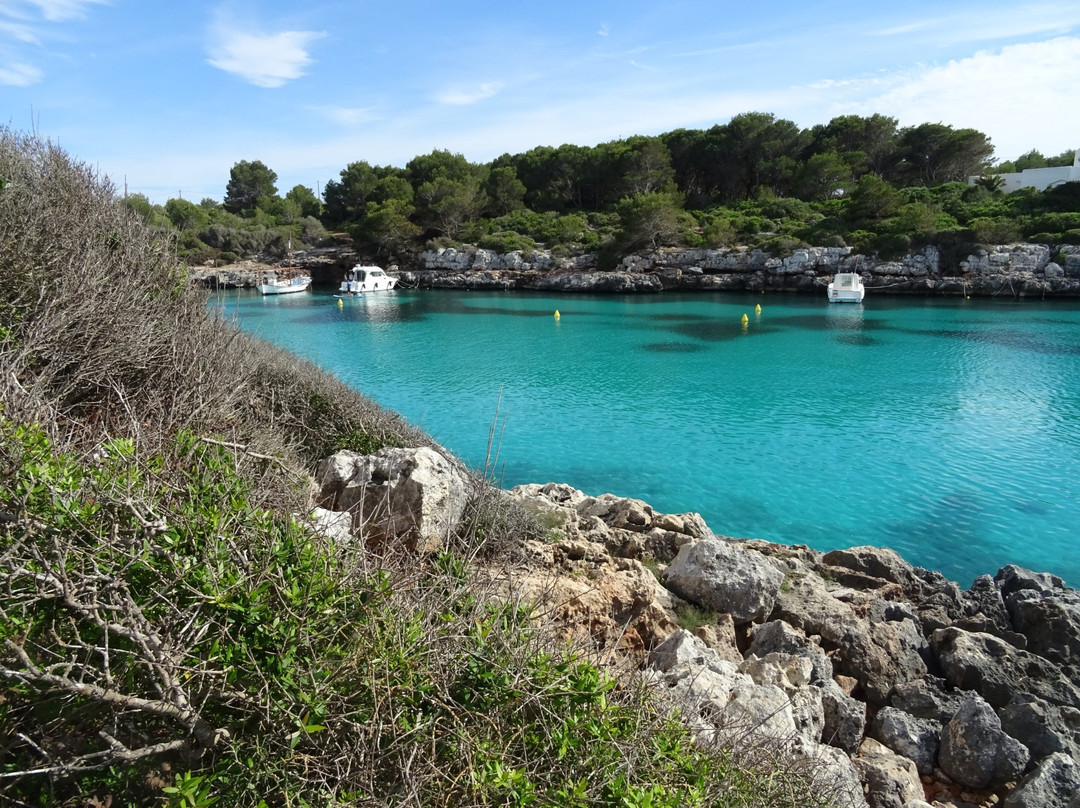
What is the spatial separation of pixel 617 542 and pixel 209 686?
5.79 m

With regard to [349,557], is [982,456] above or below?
below

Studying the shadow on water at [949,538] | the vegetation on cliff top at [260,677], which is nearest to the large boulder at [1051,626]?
the shadow on water at [949,538]

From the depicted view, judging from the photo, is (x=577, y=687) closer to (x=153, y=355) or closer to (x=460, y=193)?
(x=153, y=355)

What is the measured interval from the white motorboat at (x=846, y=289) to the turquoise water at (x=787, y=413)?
4103mm

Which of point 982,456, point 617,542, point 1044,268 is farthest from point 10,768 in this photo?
point 1044,268

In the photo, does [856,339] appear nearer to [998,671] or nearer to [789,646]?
[998,671]

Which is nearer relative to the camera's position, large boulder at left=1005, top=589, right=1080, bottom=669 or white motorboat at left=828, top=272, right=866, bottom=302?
large boulder at left=1005, top=589, right=1080, bottom=669

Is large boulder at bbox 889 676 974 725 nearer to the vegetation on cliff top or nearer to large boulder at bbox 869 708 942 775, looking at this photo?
large boulder at bbox 869 708 942 775

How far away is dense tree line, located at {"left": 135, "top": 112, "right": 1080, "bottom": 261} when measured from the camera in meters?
48.2

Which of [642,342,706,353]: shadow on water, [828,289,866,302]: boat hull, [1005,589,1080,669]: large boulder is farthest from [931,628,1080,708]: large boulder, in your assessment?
[828,289,866,302]: boat hull

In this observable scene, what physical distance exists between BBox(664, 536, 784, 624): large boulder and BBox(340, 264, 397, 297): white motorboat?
45.7 meters

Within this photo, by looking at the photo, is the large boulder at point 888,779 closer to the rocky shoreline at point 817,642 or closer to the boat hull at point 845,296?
the rocky shoreline at point 817,642

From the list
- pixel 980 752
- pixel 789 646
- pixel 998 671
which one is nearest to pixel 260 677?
pixel 789 646

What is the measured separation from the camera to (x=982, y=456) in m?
13.7
